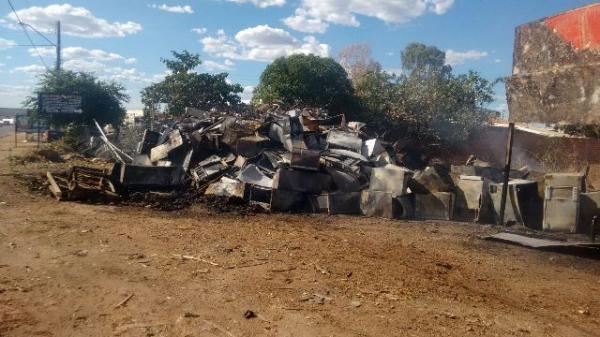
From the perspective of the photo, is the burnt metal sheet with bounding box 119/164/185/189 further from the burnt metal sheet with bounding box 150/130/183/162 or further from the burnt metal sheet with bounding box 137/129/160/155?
the burnt metal sheet with bounding box 137/129/160/155

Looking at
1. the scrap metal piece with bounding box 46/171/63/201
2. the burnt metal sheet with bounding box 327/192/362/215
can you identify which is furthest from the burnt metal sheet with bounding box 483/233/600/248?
the scrap metal piece with bounding box 46/171/63/201

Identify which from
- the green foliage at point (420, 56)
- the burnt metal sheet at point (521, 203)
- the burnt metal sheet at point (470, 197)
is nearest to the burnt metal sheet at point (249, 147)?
the burnt metal sheet at point (470, 197)

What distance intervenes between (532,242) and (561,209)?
1682mm

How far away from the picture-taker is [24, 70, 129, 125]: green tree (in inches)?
919

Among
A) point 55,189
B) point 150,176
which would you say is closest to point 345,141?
→ point 150,176

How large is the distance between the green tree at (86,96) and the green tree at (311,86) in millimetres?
9792

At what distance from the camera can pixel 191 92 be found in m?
22.2

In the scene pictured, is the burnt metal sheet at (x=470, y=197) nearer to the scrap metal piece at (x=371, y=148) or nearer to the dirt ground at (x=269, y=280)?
the dirt ground at (x=269, y=280)

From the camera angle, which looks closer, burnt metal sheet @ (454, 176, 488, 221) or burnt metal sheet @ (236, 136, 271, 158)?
burnt metal sheet @ (454, 176, 488, 221)

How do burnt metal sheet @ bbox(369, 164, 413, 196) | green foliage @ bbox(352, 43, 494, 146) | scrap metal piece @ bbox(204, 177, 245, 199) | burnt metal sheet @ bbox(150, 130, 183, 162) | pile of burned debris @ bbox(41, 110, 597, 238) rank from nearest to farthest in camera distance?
pile of burned debris @ bbox(41, 110, 597, 238)
burnt metal sheet @ bbox(369, 164, 413, 196)
scrap metal piece @ bbox(204, 177, 245, 199)
burnt metal sheet @ bbox(150, 130, 183, 162)
green foliage @ bbox(352, 43, 494, 146)

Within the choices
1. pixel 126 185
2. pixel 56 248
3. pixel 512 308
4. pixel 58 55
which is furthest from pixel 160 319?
pixel 58 55

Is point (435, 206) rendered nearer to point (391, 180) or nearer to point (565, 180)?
point (391, 180)

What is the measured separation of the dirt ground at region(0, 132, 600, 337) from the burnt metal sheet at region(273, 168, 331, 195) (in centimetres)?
155

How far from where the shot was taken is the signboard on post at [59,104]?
67.5 feet
